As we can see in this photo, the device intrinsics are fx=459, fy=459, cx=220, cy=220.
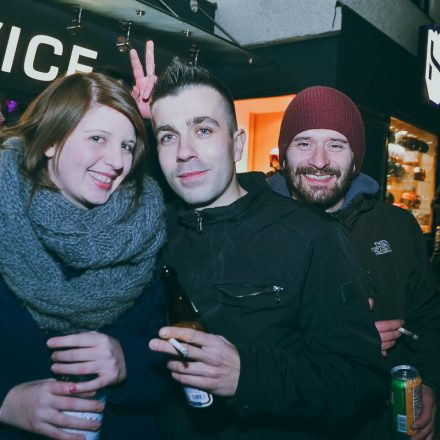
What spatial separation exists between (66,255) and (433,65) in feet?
24.7

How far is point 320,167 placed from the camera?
2635 millimetres

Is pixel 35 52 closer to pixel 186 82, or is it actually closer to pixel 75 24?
pixel 75 24

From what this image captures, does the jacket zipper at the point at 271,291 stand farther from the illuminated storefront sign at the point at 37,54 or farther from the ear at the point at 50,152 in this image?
the illuminated storefront sign at the point at 37,54

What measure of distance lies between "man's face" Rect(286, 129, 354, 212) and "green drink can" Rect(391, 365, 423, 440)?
3.39 ft

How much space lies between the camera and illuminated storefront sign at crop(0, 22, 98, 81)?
14.1ft

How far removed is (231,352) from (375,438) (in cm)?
120

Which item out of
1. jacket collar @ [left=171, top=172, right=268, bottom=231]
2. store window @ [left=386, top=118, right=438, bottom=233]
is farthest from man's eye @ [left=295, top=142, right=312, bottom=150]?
store window @ [left=386, top=118, right=438, bottom=233]

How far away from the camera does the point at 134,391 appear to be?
1.80 metres

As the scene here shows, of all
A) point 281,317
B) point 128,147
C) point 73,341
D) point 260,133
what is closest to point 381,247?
point 281,317

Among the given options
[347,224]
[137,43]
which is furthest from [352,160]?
[137,43]

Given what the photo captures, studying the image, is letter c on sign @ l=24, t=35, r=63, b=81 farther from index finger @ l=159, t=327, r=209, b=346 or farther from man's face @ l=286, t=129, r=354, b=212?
index finger @ l=159, t=327, r=209, b=346

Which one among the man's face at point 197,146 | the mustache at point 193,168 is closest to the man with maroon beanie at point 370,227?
the man's face at point 197,146

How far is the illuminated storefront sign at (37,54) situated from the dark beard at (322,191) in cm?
308

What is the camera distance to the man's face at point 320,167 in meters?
2.64
